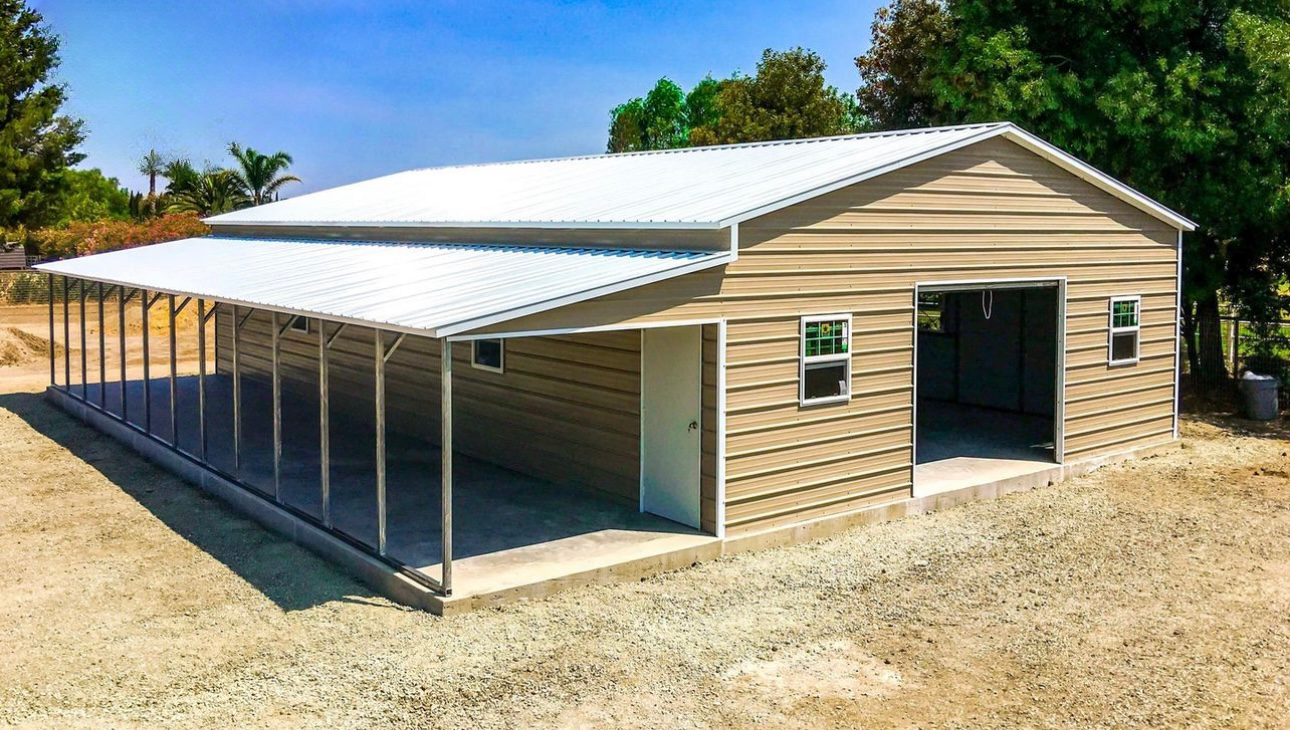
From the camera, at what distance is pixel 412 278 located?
10.6m

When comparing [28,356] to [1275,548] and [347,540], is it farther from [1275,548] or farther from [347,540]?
[1275,548]

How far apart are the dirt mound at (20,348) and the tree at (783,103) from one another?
2188cm

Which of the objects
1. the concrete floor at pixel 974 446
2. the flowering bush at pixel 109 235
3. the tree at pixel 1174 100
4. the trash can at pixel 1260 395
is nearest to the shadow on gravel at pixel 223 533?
the concrete floor at pixel 974 446

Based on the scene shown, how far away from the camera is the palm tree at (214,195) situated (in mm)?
52406

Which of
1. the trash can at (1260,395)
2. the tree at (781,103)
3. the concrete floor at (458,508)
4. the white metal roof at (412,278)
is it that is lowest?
the concrete floor at (458,508)

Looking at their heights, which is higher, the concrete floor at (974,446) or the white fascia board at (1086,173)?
the white fascia board at (1086,173)

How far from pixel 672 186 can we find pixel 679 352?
2.86m

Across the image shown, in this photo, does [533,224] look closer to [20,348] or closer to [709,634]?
[709,634]

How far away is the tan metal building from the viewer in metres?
9.12

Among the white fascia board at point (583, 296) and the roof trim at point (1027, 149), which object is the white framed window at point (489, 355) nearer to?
the white fascia board at point (583, 296)

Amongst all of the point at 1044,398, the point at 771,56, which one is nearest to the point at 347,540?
the point at 1044,398

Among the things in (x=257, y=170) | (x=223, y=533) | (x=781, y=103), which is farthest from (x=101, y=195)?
(x=223, y=533)

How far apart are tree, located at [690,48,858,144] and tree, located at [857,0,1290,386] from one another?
56.0 feet

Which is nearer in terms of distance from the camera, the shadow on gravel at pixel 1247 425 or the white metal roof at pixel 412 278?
the white metal roof at pixel 412 278
